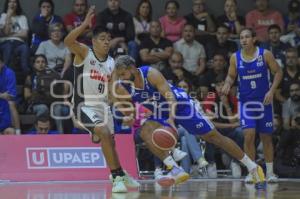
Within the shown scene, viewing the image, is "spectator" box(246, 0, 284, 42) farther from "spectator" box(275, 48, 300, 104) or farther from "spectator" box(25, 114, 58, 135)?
"spectator" box(25, 114, 58, 135)

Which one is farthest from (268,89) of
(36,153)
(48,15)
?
(48,15)

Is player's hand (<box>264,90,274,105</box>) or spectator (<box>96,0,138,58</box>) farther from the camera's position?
spectator (<box>96,0,138,58</box>)

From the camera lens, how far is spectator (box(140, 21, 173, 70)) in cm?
1389

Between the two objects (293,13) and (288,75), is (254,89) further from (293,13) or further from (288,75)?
(293,13)

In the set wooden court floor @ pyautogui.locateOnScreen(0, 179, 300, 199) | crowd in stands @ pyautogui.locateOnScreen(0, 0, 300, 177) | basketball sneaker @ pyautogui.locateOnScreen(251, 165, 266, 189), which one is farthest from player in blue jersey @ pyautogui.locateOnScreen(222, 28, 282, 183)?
basketball sneaker @ pyautogui.locateOnScreen(251, 165, 266, 189)

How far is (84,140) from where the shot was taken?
39.3 feet

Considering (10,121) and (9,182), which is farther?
(10,121)

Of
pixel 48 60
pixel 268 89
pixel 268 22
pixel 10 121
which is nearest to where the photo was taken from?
pixel 268 89

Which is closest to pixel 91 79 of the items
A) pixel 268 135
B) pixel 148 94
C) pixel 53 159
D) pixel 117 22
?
pixel 148 94

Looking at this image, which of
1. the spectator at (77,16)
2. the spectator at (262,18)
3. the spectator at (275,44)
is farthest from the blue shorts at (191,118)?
the spectator at (262,18)

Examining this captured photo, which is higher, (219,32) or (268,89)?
(219,32)

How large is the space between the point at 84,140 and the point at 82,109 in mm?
2680

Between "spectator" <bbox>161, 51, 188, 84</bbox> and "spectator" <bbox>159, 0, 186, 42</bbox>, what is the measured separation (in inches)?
42.5

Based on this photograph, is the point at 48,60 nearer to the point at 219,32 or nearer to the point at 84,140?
the point at 84,140
